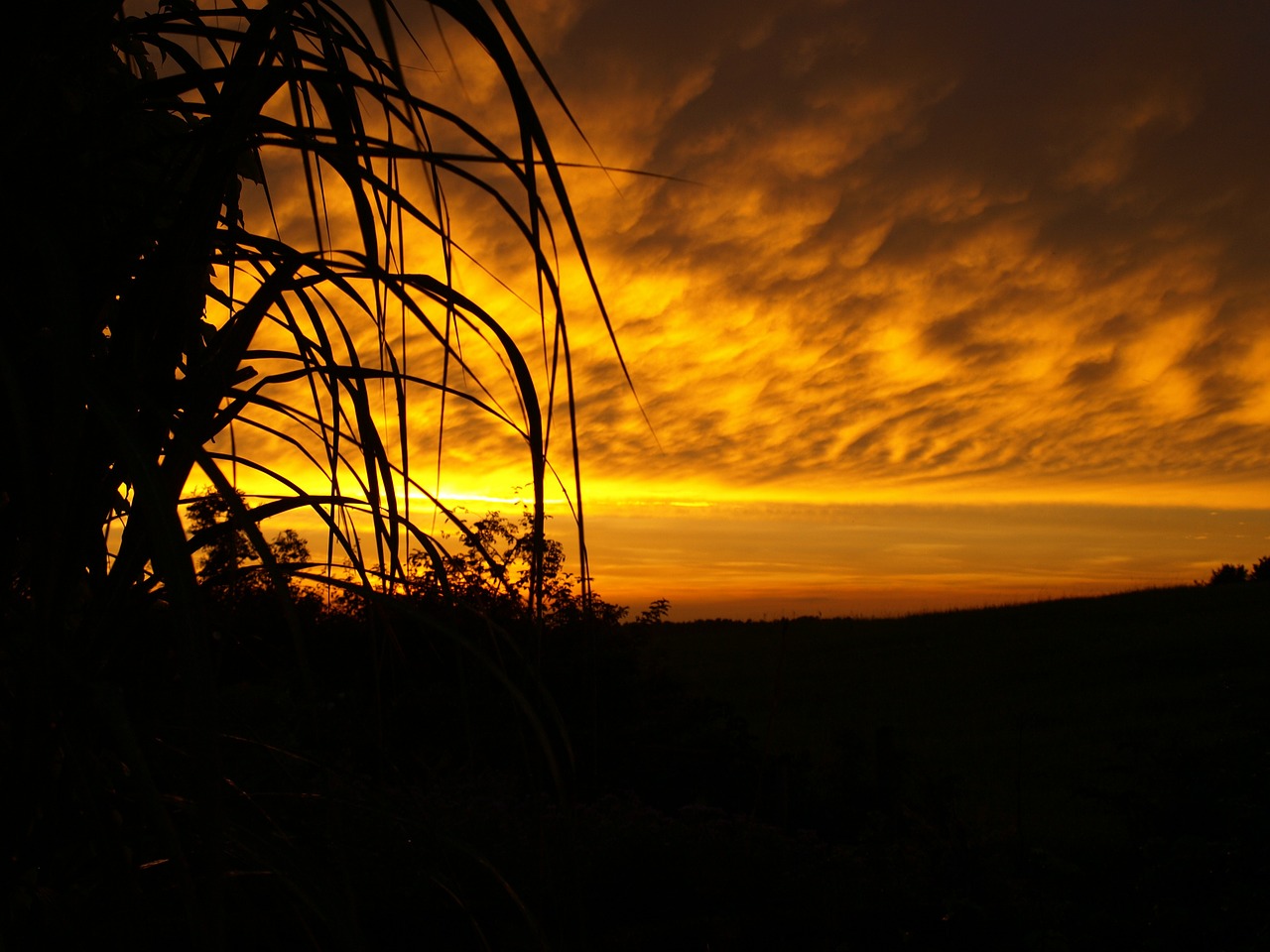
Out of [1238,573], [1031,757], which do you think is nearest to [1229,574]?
[1238,573]

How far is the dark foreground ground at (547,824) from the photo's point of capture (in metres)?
0.78

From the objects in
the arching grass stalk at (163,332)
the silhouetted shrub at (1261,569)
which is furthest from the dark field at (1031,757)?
the silhouetted shrub at (1261,569)

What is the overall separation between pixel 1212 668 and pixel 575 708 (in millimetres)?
14254

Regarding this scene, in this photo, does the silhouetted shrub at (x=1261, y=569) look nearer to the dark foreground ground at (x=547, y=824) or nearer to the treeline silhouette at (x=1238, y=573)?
the treeline silhouette at (x=1238, y=573)

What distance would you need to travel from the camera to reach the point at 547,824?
3.37 metres

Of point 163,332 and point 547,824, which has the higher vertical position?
point 163,332

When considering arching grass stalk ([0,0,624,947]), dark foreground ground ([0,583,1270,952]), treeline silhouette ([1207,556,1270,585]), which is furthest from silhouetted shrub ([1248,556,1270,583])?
arching grass stalk ([0,0,624,947])

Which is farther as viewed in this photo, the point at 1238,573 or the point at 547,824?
the point at 1238,573

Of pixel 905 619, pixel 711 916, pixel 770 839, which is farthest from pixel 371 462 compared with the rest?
pixel 905 619

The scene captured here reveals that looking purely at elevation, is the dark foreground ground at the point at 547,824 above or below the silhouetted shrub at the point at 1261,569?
below

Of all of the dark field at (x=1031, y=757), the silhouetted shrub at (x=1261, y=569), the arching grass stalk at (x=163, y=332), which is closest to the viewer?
the arching grass stalk at (x=163, y=332)

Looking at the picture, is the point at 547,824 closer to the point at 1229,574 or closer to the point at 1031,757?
the point at 1031,757

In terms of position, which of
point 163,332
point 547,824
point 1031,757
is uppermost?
point 163,332

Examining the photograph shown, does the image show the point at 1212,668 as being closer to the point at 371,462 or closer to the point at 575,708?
the point at 575,708
